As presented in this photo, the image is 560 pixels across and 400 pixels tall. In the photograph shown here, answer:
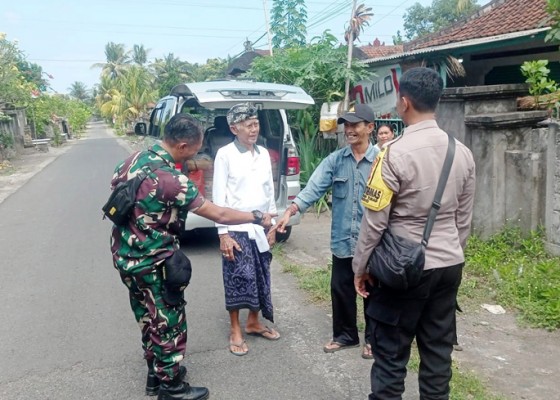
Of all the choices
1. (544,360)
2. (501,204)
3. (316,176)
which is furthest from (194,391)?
(501,204)

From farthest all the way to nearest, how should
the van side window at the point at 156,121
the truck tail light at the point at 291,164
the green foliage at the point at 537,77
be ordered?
the van side window at the point at 156,121
the truck tail light at the point at 291,164
the green foliage at the point at 537,77

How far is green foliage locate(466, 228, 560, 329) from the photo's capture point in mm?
4191

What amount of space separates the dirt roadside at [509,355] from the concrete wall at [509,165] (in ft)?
4.78

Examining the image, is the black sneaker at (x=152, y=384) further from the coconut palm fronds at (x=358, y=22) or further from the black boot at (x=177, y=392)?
the coconut palm fronds at (x=358, y=22)

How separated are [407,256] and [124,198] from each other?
1.52 m

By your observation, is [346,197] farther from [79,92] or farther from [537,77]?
[79,92]

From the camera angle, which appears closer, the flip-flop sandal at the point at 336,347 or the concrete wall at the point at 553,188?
the flip-flop sandal at the point at 336,347

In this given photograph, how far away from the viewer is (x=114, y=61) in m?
63.9

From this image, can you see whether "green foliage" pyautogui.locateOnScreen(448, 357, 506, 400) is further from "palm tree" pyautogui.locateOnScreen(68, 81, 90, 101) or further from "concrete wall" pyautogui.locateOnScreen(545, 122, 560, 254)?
"palm tree" pyautogui.locateOnScreen(68, 81, 90, 101)

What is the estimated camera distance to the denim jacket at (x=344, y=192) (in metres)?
3.51

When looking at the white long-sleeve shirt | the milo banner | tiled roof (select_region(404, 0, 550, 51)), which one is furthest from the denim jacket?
tiled roof (select_region(404, 0, 550, 51))

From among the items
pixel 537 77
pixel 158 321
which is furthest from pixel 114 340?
pixel 537 77

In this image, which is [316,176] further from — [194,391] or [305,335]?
[194,391]

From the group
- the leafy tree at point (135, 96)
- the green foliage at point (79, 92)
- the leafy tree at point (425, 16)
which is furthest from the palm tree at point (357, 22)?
the green foliage at point (79, 92)
